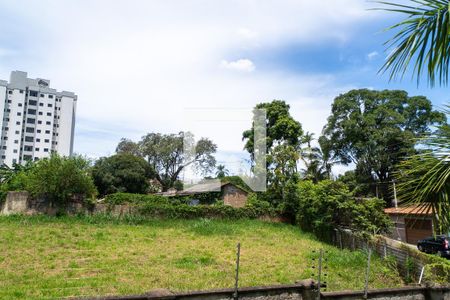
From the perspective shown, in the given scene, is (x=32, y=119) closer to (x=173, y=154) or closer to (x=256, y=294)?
(x=173, y=154)

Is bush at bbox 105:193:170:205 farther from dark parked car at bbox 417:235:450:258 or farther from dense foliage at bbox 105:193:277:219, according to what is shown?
dark parked car at bbox 417:235:450:258

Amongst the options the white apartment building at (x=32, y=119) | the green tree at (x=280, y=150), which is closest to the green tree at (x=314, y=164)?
the green tree at (x=280, y=150)

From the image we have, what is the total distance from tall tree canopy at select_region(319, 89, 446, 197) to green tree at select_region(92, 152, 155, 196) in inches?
597

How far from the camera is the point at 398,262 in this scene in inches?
348

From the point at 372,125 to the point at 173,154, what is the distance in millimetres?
18548

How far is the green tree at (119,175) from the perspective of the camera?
84.6 feet

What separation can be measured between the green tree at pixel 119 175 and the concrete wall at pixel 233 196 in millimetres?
8290

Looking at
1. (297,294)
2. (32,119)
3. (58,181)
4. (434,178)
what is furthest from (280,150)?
(32,119)

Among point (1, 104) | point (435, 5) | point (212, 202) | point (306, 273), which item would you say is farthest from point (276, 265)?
point (1, 104)

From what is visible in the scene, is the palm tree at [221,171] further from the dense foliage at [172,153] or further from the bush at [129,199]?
the bush at [129,199]

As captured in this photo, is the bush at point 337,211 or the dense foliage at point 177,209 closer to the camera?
the bush at point 337,211

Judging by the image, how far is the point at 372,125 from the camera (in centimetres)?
2292

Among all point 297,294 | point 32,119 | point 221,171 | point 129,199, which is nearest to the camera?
point 297,294

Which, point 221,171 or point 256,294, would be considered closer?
point 256,294
